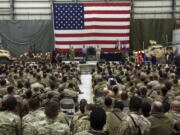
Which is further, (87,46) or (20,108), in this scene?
(87,46)

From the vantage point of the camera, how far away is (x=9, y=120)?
465cm

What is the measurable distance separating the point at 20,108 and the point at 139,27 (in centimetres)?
2473

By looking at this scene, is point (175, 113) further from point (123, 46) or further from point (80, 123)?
point (123, 46)

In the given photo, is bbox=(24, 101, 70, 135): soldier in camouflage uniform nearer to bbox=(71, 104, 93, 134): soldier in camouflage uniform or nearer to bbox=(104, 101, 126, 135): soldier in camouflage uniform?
bbox=(71, 104, 93, 134): soldier in camouflage uniform

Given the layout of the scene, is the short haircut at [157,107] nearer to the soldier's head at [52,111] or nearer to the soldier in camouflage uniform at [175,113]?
the soldier in camouflage uniform at [175,113]

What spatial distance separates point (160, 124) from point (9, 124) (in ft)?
6.32

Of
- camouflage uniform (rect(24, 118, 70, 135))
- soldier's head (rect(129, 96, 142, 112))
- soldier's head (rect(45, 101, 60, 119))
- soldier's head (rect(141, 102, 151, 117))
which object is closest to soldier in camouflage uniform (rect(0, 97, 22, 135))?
camouflage uniform (rect(24, 118, 70, 135))

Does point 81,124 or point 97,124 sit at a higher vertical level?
point 97,124

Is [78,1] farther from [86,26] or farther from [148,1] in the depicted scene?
[148,1]

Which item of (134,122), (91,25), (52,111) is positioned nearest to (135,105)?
(134,122)

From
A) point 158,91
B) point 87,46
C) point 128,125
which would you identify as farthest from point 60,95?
point 87,46

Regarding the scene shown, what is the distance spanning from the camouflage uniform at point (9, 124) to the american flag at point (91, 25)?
2404 cm

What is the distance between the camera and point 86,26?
28984 mm

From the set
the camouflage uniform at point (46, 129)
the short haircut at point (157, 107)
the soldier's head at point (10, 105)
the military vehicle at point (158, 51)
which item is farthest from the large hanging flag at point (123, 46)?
the camouflage uniform at point (46, 129)
